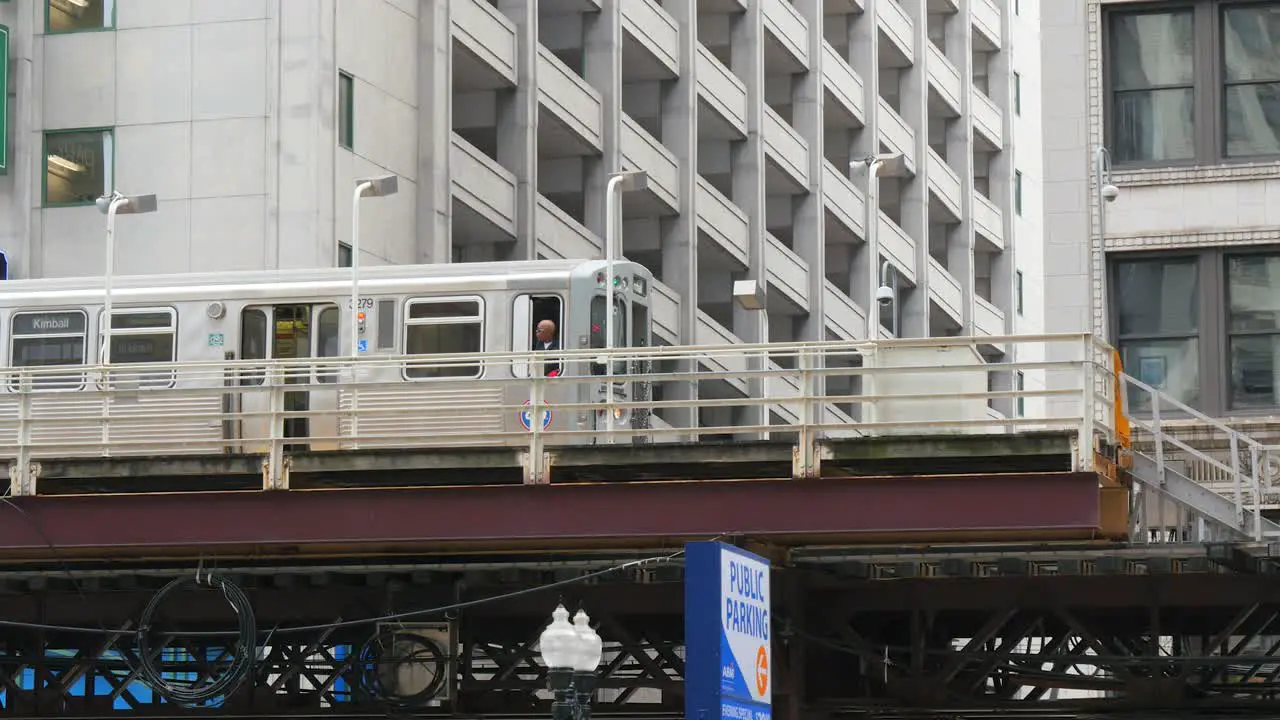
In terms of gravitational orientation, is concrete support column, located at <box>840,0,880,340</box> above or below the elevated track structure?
above

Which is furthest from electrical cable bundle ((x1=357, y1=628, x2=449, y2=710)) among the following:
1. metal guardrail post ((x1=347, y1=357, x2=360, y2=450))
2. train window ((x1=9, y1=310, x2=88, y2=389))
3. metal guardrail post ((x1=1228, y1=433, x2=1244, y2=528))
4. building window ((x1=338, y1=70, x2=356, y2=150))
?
building window ((x1=338, y1=70, x2=356, y2=150))

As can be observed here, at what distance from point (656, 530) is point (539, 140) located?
29008mm

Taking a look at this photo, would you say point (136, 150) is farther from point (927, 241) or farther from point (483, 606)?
point (927, 241)

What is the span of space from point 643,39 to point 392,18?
12.0m

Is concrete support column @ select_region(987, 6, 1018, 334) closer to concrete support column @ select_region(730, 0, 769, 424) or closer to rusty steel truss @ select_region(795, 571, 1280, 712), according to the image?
concrete support column @ select_region(730, 0, 769, 424)

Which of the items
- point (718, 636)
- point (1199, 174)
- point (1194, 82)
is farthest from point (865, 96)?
point (718, 636)

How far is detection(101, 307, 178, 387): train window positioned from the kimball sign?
45.2ft

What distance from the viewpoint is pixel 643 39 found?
56719 mm

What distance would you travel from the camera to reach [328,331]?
109 ft

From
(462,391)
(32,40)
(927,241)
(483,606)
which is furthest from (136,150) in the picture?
(927,241)

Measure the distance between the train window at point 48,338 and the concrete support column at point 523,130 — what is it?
53.9 ft

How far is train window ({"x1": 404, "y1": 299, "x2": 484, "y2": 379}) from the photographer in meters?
32.8

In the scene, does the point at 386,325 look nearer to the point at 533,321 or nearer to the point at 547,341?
the point at 533,321

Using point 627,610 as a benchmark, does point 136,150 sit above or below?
above
